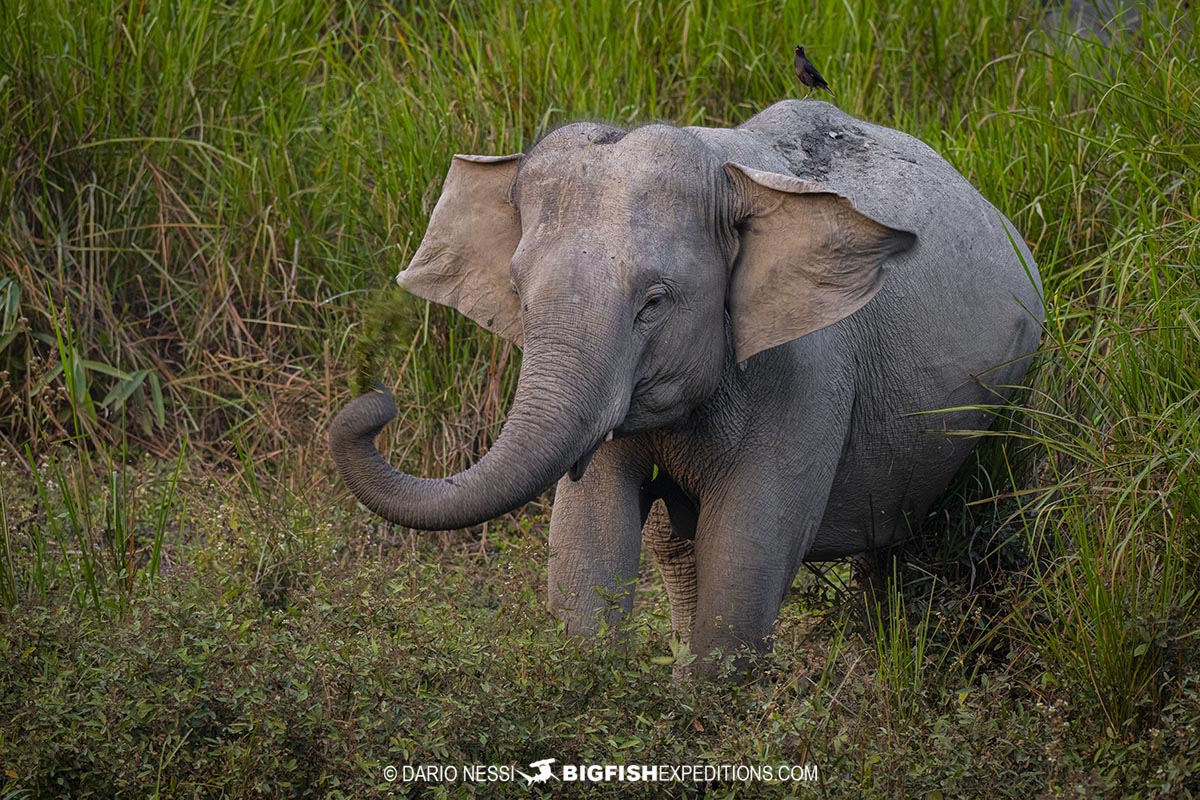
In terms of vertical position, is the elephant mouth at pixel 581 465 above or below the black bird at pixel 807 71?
below

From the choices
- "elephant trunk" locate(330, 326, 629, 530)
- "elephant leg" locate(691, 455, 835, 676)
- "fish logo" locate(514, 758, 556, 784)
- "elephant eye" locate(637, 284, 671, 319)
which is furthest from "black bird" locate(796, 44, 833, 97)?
"fish logo" locate(514, 758, 556, 784)

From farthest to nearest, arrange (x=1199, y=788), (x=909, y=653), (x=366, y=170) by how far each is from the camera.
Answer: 1. (x=366, y=170)
2. (x=909, y=653)
3. (x=1199, y=788)

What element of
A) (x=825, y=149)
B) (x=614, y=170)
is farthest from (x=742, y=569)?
(x=825, y=149)

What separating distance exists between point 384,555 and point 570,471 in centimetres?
225

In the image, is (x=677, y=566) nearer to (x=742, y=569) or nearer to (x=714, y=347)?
(x=742, y=569)

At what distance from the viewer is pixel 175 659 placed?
3756 millimetres

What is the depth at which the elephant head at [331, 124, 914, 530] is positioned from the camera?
3.33 meters

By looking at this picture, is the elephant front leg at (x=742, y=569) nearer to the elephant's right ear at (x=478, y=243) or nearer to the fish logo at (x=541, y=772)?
the fish logo at (x=541, y=772)

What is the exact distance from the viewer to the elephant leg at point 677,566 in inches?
177

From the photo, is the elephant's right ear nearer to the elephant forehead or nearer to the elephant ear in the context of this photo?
the elephant forehead

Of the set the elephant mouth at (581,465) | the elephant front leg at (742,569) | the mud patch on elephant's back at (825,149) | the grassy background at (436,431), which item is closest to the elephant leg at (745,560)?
the elephant front leg at (742,569)

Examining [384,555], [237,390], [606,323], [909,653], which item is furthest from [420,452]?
[606,323]

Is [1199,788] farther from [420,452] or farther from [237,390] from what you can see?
[237,390]

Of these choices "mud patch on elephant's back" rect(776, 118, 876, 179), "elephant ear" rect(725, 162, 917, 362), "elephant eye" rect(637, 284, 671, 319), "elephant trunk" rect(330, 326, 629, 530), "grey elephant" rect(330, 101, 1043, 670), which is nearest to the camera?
"elephant trunk" rect(330, 326, 629, 530)
